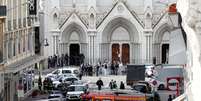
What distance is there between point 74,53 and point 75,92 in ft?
76.7

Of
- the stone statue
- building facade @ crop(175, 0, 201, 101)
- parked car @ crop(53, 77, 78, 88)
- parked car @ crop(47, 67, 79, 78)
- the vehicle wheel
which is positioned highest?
the stone statue

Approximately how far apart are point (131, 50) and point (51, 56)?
7.67m

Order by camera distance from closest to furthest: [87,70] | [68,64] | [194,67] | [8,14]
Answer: [194,67] → [8,14] → [87,70] → [68,64]

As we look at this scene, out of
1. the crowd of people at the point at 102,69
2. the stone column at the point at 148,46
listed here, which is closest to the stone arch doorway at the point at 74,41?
the crowd of people at the point at 102,69

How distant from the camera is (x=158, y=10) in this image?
5778 cm

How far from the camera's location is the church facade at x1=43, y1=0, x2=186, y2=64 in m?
56.6

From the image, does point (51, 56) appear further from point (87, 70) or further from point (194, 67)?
point (194, 67)

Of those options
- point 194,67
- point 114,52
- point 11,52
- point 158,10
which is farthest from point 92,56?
point 194,67

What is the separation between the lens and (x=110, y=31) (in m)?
57.6

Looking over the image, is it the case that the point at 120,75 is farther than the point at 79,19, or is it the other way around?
the point at 79,19

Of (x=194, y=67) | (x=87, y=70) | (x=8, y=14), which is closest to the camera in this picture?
(x=194, y=67)

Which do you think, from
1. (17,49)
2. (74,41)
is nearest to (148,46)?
(74,41)

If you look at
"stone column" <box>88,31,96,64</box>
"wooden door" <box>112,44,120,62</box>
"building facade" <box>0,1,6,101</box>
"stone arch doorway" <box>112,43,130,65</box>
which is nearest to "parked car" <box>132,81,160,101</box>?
"building facade" <box>0,1,6,101</box>

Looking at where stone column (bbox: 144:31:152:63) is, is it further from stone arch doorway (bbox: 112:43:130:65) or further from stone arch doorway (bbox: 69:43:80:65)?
stone arch doorway (bbox: 69:43:80:65)
